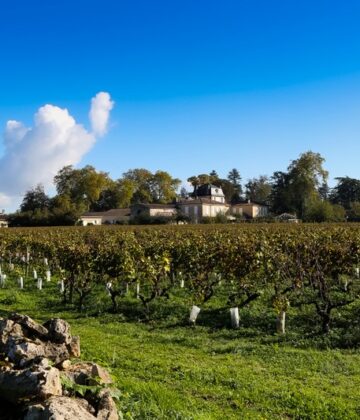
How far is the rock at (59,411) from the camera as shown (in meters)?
3.51

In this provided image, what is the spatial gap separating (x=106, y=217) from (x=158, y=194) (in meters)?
21.9

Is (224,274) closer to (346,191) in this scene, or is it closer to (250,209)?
(250,209)

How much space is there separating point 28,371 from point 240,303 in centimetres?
1030

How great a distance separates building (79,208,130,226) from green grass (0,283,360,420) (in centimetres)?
7585

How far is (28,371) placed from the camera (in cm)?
418

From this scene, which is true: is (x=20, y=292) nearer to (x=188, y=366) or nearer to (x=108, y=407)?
(x=188, y=366)

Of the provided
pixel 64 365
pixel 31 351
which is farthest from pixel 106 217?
pixel 64 365

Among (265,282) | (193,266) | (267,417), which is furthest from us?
(193,266)

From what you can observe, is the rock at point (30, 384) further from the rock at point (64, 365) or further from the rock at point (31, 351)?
the rock at point (64, 365)

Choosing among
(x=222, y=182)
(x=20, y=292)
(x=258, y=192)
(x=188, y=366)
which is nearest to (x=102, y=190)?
(x=222, y=182)

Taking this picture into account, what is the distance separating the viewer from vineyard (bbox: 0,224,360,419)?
6941 mm

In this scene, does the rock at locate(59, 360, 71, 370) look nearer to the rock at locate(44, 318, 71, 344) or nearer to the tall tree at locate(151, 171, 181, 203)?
the rock at locate(44, 318, 71, 344)

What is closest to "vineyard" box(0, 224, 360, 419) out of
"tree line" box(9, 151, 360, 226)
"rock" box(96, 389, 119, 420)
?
"rock" box(96, 389, 119, 420)

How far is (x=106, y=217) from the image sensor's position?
309ft
